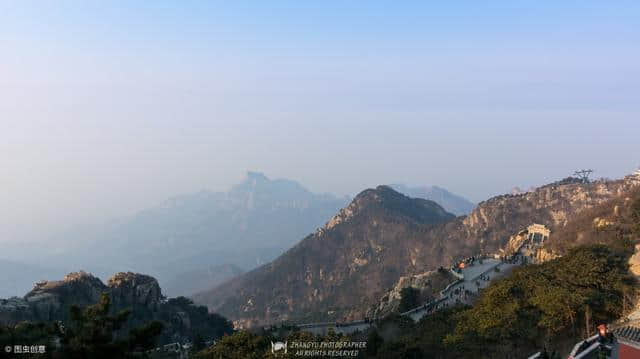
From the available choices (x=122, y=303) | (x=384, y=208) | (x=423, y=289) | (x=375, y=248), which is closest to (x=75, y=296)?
(x=122, y=303)

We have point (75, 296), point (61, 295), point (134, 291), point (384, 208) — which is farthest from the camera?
point (384, 208)

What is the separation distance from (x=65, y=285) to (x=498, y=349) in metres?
33.1

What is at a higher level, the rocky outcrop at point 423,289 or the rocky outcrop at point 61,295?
the rocky outcrop at point 61,295

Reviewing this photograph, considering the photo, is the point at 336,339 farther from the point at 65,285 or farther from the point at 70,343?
the point at 65,285

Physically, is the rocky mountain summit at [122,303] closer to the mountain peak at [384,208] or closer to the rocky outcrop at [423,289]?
the rocky outcrop at [423,289]

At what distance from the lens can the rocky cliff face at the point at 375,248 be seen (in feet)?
254

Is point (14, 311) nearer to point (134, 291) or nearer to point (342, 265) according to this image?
point (134, 291)

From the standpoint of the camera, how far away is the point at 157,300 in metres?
45.6

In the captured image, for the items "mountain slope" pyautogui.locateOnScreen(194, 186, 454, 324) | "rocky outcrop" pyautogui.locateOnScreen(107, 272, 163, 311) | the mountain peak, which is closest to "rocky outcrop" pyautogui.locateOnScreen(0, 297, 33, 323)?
"rocky outcrop" pyautogui.locateOnScreen(107, 272, 163, 311)

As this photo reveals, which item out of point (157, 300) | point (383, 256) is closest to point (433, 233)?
point (383, 256)

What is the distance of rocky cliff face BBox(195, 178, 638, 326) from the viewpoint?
77375 mm

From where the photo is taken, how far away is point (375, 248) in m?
97.5

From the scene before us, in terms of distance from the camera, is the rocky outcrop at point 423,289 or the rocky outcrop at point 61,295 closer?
the rocky outcrop at point 61,295

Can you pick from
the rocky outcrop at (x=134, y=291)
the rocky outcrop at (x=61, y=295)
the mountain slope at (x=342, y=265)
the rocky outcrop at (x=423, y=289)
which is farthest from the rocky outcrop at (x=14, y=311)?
the mountain slope at (x=342, y=265)
